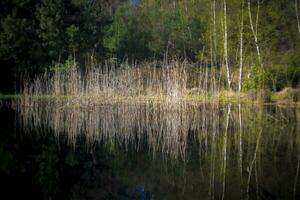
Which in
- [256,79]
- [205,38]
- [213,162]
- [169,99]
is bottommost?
[213,162]

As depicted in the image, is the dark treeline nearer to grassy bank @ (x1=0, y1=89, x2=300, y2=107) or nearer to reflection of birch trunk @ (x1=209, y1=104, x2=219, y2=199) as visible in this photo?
grassy bank @ (x1=0, y1=89, x2=300, y2=107)

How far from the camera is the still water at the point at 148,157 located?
450 centimetres

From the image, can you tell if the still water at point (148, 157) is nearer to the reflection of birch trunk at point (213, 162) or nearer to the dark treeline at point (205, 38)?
the reflection of birch trunk at point (213, 162)

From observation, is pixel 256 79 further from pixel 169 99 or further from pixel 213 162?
pixel 213 162

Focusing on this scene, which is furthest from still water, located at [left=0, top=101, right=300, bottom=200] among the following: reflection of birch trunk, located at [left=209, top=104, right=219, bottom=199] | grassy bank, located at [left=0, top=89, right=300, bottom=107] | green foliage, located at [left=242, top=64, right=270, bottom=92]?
green foliage, located at [left=242, top=64, right=270, bottom=92]

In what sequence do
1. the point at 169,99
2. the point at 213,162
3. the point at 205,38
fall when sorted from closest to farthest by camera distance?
1. the point at 213,162
2. the point at 169,99
3. the point at 205,38

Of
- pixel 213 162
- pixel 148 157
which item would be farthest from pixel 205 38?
pixel 213 162

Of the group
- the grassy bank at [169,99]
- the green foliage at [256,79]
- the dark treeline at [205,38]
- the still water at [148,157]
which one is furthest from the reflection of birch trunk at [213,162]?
the dark treeline at [205,38]

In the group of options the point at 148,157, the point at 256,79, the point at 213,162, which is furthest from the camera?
the point at 256,79

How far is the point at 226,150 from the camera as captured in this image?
21.2 feet

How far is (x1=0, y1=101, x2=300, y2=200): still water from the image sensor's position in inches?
177

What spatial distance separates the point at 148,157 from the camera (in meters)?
6.07

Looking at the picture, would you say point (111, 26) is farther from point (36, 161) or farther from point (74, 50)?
point (36, 161)

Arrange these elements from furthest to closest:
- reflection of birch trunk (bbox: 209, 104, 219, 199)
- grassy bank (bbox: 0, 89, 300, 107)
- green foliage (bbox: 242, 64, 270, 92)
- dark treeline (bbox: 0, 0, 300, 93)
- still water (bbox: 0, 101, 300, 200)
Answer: dark treeline (bbox: 0, 0, 300, 93) < green foliage (bbox: 242, 64, 270, 92) < grassy bank (bbox: 0, 89, 300, 107) < still water (bbox: 0, 101, 300, 200) < reflection of birch trunk (bbox: 209, 104, 219, 199)
